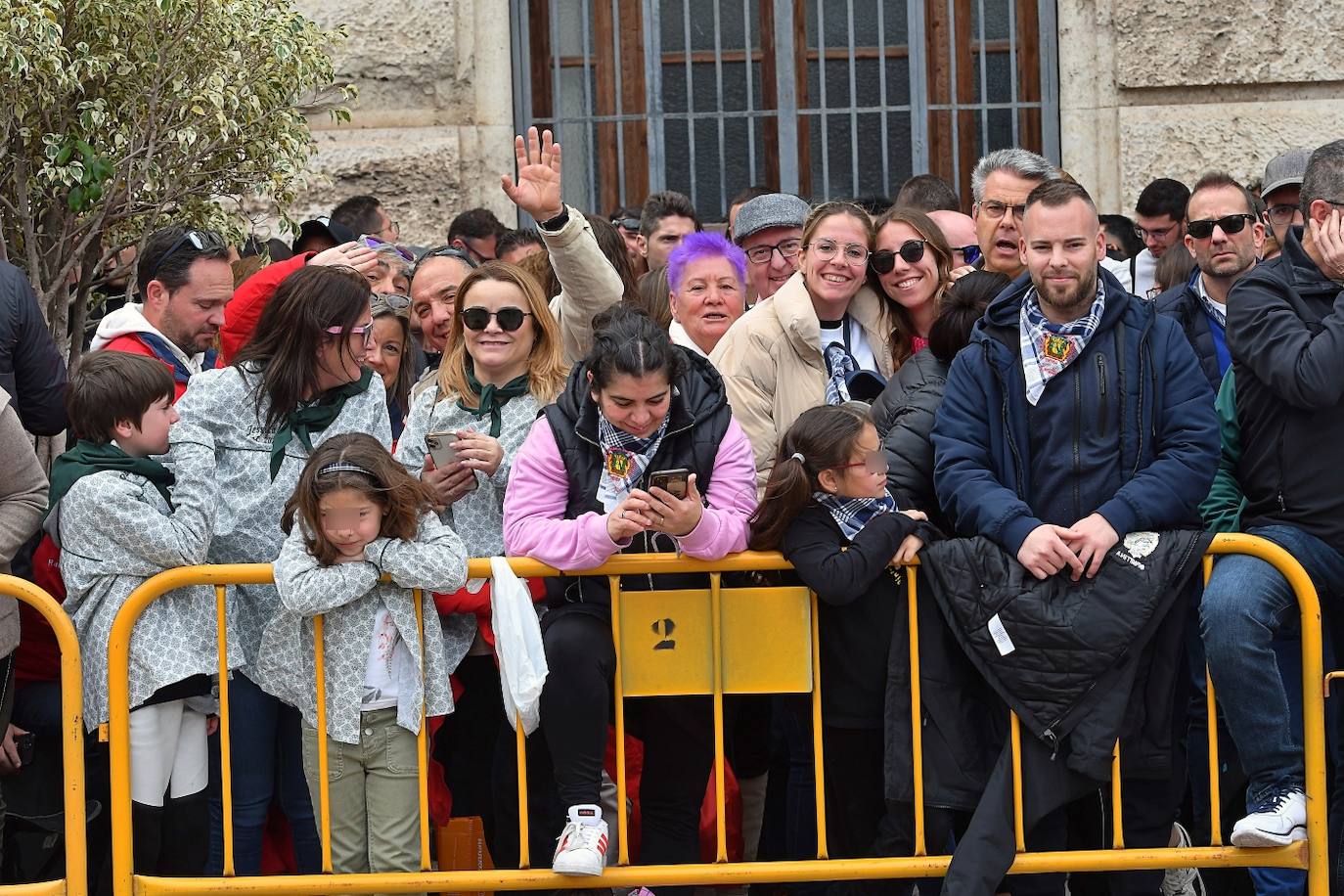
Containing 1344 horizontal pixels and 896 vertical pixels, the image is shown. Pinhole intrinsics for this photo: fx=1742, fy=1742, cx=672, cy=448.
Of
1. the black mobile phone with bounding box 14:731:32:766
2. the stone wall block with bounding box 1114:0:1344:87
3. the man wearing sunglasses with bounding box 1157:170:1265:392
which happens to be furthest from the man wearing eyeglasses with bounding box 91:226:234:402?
the stone wall block with bounding box 1114:0:1344:87

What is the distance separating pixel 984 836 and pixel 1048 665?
1.54ft

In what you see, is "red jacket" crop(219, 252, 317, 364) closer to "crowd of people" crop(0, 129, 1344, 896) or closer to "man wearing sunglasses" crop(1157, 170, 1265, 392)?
"crowd of people" crop(0, 129, 1344, 896)

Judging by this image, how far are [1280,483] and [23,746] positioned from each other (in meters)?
3.61

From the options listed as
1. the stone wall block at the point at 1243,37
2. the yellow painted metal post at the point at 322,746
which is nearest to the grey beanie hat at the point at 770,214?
the yellow painted metal post at the point at 322,746

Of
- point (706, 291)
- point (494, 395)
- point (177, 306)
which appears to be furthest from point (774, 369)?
point (177, 306)

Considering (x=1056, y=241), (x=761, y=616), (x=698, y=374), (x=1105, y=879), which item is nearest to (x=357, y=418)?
(x=698, y=374)

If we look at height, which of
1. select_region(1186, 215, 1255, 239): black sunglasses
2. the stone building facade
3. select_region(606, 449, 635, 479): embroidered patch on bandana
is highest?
the stone building facade

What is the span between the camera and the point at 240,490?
491 centimetres

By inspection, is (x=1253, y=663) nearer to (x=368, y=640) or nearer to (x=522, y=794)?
(x=522, y=794)

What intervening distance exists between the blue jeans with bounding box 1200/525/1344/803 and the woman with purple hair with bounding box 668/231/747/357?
6.48 ft

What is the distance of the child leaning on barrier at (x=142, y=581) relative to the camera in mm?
4691

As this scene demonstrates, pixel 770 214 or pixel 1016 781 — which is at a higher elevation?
pixel 770 214

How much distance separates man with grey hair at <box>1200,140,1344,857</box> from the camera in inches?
175

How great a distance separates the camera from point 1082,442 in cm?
458
